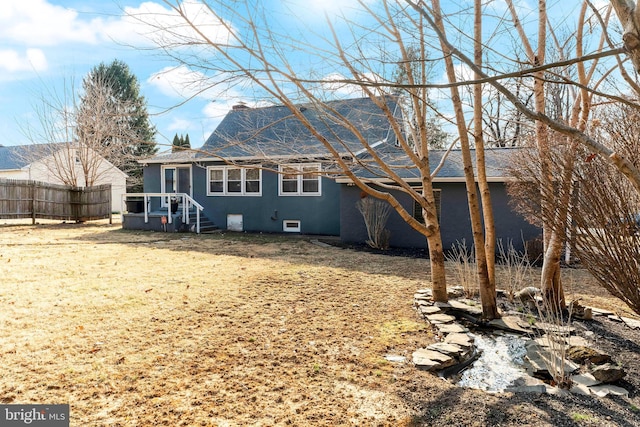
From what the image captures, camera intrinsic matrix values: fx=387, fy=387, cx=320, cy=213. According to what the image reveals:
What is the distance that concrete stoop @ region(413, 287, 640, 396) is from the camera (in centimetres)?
311

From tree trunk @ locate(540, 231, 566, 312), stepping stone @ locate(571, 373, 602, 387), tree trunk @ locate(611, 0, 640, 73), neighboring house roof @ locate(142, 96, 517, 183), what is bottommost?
stepping stone @ locate(571, 373, 602, 387)

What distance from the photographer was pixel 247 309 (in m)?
4.78

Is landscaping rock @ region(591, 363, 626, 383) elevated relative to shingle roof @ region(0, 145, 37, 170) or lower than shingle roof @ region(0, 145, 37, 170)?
lower

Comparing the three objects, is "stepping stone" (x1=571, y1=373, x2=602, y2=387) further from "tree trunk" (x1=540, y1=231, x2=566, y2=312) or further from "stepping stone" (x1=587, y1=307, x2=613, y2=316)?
"stepping stone" (x1=587, y1=307, x2=613, y2=316)

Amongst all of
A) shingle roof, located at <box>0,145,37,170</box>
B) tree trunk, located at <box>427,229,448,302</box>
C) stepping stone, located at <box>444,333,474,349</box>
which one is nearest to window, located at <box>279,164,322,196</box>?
tree trunk, located at <box>427,229,448,302</box>

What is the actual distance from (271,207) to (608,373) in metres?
11.8

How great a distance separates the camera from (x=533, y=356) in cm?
370

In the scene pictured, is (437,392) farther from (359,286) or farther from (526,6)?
(526,6)

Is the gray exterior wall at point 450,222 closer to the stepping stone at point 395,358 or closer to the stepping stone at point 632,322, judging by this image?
the stepping stone at point 632,322

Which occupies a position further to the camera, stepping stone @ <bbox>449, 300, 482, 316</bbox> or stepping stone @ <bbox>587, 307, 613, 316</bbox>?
stepping stone @ <bbox>587, 307, 613, 316</bbox>

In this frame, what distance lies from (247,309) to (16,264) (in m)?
5.53

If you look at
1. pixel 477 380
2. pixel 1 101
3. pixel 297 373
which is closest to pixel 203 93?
pixel 297 373

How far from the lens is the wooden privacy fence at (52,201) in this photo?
15.7 meters

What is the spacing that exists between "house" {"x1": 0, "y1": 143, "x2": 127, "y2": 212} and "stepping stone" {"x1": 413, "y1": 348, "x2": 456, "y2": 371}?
17.0 metres
